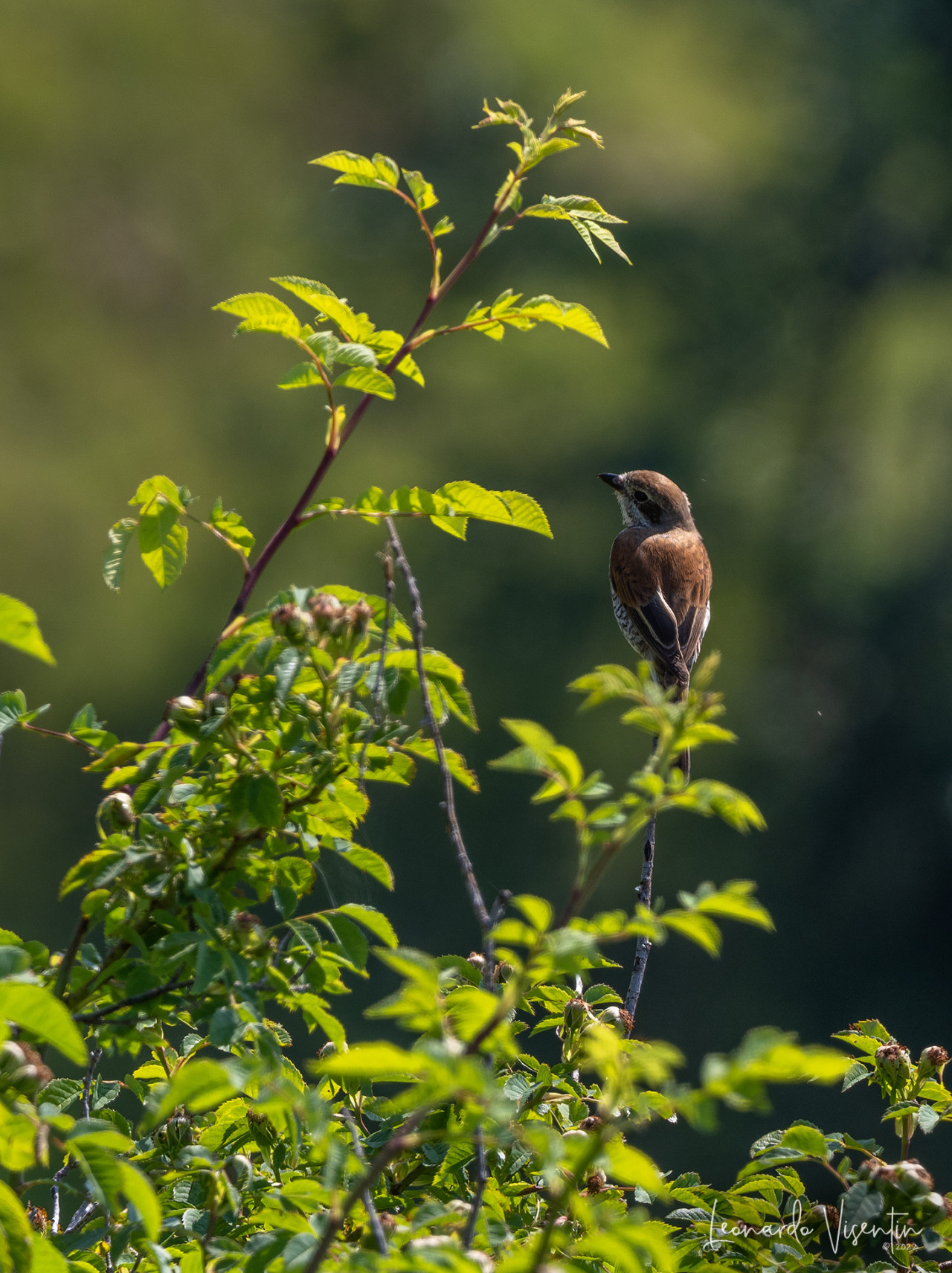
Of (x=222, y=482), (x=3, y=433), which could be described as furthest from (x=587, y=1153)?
(x=3, y=433)

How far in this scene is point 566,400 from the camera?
670 inches

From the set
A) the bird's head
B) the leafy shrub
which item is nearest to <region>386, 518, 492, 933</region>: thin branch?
the leafy shrub

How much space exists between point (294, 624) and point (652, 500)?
4.32 meters

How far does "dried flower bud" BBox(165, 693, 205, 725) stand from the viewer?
1.66 meters

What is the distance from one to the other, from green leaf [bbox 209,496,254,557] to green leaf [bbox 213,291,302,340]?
0.28 metres

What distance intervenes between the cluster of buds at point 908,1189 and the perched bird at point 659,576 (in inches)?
141

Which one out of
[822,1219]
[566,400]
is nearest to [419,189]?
[822,1219]

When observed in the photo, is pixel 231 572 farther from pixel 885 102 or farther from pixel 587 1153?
pixel 587 1153

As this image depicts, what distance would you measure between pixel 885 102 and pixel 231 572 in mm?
12953

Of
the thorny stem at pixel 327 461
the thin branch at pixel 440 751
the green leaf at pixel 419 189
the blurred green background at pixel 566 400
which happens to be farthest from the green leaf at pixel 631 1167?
the blurred green background at pixel 566 400

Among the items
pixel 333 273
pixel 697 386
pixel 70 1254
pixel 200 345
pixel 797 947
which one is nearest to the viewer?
pixel 70 1254

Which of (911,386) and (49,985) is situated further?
(911,386)

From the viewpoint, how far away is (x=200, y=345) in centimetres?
2061

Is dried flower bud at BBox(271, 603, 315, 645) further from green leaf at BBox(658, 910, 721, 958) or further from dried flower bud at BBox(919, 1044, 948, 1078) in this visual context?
dried flower bud at BBox(919, 1044, 948, 1078)
